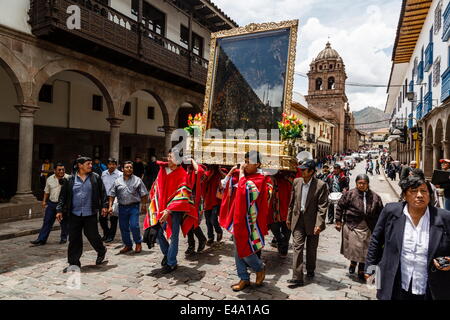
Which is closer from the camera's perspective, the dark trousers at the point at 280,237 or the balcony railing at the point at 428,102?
the dark trousers at the point at 280,237

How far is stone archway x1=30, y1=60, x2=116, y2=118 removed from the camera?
365 inches

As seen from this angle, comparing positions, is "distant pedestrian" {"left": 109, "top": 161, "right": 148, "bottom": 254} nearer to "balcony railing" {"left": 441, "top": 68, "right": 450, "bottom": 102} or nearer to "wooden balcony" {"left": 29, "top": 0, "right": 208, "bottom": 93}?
"wooden balcony" {"left": 29, "top": 0, "right": 208, "bottom": 93}

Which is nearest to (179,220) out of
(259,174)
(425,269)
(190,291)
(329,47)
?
(190,291)

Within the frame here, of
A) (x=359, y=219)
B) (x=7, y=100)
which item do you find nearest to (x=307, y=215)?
(x=359, y=219)

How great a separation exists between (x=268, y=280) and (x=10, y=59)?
9.05 metres

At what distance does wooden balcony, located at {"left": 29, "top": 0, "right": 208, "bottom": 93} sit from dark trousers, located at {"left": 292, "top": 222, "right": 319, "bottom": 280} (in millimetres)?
8704

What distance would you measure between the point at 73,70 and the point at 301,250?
967cm

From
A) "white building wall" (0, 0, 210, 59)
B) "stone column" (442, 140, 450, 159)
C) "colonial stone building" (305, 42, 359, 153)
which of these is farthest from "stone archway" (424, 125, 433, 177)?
"colonial stone building" (305, 42, 359, 153)

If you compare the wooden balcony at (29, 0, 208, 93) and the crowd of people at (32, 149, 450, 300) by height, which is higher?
the wooden balcony at (29, 0, 208, 93)

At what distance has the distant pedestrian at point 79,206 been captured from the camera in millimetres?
4887

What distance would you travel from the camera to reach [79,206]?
489cm

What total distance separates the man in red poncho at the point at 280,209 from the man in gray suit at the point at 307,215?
910 millimetres

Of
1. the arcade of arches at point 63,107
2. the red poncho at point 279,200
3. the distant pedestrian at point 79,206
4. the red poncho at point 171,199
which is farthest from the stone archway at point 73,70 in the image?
the red poncho at point 279,200

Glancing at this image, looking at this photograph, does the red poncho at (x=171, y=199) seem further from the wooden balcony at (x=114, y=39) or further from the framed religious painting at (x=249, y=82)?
the wooden balcony at (x=114, y=39)
